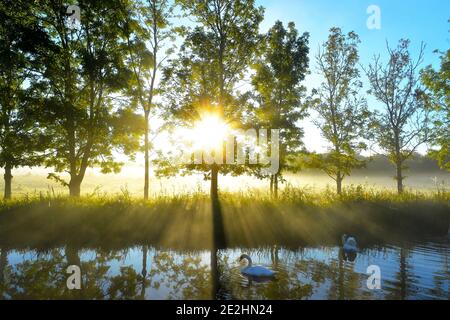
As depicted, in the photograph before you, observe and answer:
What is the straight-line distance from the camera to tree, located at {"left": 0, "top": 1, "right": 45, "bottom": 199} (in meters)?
19.1

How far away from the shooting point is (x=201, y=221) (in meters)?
14.3

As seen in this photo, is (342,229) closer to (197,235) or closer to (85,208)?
(197,235)

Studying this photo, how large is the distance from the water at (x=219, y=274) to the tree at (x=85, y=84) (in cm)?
982

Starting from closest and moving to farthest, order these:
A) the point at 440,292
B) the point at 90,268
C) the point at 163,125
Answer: the point at 440,292 → the point at 90,268 → the point at 163,125

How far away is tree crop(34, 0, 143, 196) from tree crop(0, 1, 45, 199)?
2.56 ft

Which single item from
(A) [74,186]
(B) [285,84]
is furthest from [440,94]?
(A) [74,186]

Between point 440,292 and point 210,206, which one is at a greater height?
point 210,206

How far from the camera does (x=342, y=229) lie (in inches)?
597

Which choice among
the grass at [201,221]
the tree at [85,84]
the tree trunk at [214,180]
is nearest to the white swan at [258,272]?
the grass at [201,221]

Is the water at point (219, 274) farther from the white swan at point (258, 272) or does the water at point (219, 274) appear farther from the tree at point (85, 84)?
the tree at point (85, 84)

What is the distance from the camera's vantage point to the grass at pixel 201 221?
1309cm

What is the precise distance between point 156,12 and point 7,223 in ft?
44.7
